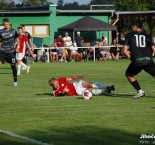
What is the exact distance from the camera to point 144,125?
1137 centimetres

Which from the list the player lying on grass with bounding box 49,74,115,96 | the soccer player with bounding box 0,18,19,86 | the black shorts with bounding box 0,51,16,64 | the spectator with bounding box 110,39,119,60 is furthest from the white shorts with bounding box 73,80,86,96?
the spectator with bounding box 110,39,119,60

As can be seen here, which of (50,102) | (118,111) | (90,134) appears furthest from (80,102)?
(90,134)

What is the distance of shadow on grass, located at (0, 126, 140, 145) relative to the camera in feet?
32.1

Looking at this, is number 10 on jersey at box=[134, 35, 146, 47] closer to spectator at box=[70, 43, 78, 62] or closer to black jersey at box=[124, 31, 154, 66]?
black jersey at box=[124, 31, 154, 66]

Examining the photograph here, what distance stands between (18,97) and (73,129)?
585cm

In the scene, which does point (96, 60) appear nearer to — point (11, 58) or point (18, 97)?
point (11, 58)

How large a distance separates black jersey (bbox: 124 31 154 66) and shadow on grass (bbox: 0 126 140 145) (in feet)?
16.0

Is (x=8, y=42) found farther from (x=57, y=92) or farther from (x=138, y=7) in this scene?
(x=138, y=7)

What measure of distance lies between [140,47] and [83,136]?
5902mm

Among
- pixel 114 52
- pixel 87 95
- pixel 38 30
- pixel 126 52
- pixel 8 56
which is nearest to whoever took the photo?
pixel 87 95

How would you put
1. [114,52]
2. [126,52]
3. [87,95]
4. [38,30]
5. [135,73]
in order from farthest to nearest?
[38,30] → [114,52] → [135,73] → [126,52] → [87,95]

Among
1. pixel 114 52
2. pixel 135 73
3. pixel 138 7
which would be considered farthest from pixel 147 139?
pixel 138 7

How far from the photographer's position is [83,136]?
33.9 feet

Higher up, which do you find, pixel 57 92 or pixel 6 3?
pixel 57 92
